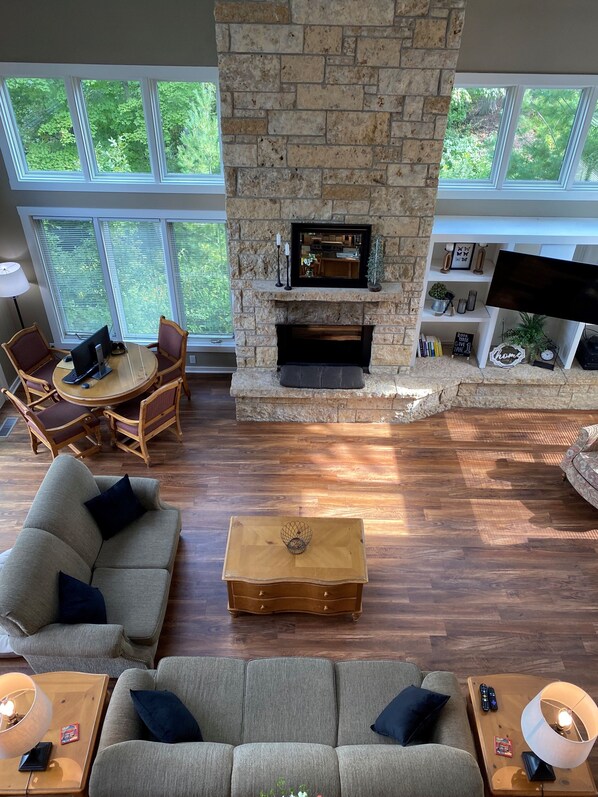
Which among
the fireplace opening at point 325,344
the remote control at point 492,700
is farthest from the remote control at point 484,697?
the fireplace opening at point 325,344

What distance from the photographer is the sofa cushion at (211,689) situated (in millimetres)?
3652

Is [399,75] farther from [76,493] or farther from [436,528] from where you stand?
Result: [76,493]

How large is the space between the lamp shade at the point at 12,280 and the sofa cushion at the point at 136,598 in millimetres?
3445

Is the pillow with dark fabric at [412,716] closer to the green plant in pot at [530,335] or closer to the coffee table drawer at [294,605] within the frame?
the coffee table drawer at [294,605]

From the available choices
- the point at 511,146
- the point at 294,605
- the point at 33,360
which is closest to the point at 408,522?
the point at 294,605

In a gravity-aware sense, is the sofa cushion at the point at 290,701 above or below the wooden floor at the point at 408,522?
above

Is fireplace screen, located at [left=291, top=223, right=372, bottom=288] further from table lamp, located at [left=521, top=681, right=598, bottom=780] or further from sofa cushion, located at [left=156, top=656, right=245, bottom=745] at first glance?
table lamp, located at [left=521, top=681, right=598, bottom=780]

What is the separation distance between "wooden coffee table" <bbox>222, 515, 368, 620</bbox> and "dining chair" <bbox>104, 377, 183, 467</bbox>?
1662mm

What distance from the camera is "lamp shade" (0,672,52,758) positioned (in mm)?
2922

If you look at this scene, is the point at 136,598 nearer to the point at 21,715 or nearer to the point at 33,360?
the point at 21,715

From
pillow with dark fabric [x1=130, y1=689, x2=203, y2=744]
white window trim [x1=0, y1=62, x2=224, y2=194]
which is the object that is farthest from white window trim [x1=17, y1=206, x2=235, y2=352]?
pillow with dark fabric [x1=130, y1=689, x2=203, y2=744]

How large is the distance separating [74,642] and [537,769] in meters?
2.83

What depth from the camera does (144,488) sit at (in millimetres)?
4938

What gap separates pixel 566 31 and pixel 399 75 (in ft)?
5.56
